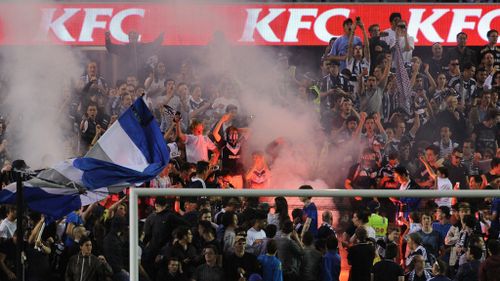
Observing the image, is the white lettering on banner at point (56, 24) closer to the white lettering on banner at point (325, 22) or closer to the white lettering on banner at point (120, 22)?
the white lettering on banner at point (120, 22)

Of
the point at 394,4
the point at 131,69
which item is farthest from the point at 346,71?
the point at 131,69

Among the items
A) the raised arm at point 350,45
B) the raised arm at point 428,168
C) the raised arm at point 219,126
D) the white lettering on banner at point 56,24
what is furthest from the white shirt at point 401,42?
the white lettering on banner at point 56,24

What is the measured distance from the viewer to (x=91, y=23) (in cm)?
1315

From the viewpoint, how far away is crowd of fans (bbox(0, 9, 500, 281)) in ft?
23.1

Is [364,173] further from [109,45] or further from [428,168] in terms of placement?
[109,45]

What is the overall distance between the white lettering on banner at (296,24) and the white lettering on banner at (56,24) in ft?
6.72

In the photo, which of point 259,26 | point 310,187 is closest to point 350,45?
point 259,26

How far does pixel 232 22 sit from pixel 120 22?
1078mm

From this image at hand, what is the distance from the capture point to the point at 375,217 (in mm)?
7109

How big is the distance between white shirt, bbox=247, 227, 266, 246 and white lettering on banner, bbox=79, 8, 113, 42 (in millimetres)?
6279

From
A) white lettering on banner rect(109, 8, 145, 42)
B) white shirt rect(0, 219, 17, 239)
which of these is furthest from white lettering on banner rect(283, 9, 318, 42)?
white shirt rect(0, 219, 17, 239)

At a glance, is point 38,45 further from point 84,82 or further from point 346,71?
point 346,71

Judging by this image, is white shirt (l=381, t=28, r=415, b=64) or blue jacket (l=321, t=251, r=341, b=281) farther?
white shirt (l=381, t=28, r=415, b=64)

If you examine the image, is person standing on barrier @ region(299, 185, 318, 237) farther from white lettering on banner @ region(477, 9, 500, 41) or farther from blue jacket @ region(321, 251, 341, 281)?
white lettering on banner @ region(477, 9, 500, 41)
